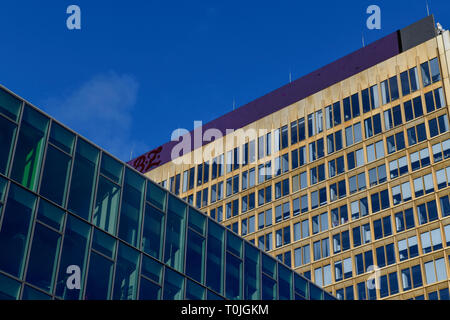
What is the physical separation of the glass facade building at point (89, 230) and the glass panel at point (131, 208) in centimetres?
4

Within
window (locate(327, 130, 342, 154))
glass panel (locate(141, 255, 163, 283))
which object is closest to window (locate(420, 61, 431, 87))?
window (locate(327, 130, 342, 154))

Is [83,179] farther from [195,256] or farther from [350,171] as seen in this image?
[350,171]

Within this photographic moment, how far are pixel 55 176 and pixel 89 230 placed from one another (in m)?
2.33

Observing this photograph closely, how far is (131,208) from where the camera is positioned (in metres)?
31.0

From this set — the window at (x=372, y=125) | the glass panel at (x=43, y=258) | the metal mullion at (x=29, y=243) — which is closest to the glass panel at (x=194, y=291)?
the glass panel at (x=43, y=258)

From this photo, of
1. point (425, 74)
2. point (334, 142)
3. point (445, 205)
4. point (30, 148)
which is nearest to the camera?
point (30, 148)

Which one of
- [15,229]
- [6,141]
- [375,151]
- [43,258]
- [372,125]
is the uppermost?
[372,125]

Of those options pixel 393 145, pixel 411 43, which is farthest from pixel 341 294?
pixel 411 43

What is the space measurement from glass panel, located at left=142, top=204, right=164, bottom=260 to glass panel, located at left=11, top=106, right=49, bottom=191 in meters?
5.88

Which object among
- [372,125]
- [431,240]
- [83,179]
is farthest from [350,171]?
[83,179]

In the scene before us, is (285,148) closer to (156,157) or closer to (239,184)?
(239,184)

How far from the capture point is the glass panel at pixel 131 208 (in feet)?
98.8

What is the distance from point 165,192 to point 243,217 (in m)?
53.5

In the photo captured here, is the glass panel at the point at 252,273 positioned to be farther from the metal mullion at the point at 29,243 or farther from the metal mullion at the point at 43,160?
the metal mullion at the point at 29,243
